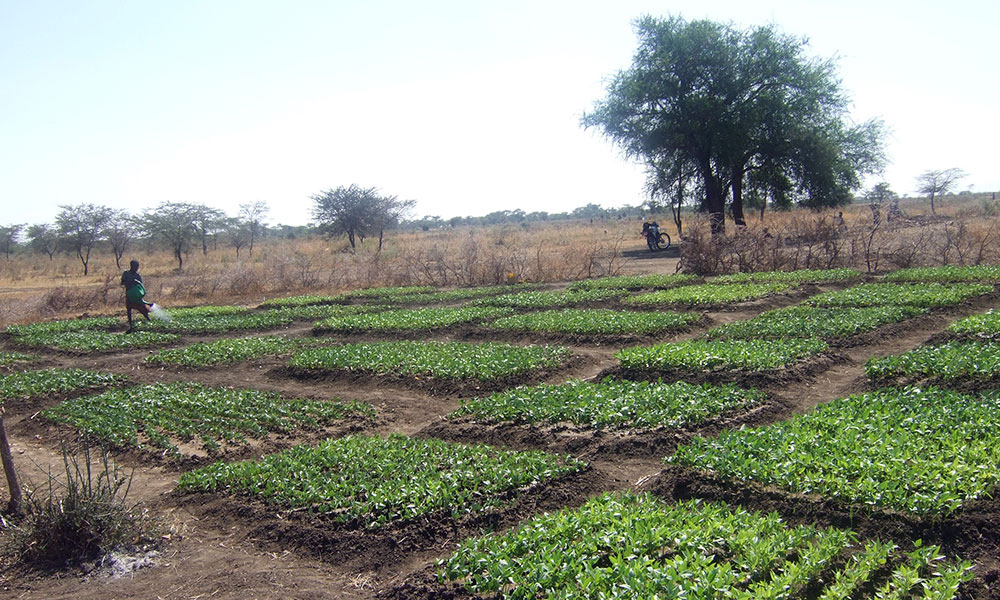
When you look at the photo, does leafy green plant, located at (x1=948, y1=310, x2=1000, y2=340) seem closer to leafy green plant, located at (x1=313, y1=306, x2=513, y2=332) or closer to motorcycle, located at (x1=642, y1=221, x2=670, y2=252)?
leafy green plant, located at (x1=313, y1=306, x2=513, y2=332)

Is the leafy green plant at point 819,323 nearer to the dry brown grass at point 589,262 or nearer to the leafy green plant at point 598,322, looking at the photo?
the leafy green plant at point 598,322

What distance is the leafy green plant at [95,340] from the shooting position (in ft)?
55.4

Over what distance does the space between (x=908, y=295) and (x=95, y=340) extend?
60.3 feet

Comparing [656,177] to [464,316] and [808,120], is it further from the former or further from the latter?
[464,316]

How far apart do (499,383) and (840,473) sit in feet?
19.3

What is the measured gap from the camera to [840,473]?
5824 mm

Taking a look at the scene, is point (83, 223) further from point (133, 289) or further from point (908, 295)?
point (908, 295)

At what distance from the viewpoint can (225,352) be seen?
49.4 feet

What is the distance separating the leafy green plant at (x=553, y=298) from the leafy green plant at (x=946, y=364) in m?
10.00

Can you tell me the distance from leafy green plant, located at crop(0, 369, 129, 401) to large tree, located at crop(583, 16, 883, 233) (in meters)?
29.1

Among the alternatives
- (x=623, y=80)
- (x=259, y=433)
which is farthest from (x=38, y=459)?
(x=623, y=80)

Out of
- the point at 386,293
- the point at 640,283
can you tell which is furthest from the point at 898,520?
the point at 386,293

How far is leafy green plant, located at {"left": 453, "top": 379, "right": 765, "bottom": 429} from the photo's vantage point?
8.23 metres

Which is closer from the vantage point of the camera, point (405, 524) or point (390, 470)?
point (405, 524)
